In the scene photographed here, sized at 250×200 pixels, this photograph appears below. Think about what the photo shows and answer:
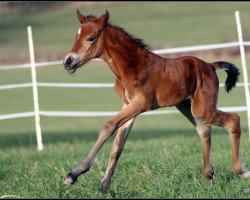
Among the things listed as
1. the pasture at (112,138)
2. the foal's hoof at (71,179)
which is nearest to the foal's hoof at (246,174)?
the pasture at (112,138)

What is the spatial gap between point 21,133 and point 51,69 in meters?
20.3

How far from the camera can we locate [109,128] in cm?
794

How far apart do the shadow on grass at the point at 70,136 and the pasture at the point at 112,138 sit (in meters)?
0.02

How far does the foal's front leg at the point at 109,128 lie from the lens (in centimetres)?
776

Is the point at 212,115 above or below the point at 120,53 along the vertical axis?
below

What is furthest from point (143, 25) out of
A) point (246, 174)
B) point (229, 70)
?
point (246, 174)

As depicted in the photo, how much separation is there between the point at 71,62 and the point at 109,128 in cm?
66


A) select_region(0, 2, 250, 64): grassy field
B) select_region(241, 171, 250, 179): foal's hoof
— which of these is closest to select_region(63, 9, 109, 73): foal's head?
select_region(241, 171, 250, 179): foal's hoof

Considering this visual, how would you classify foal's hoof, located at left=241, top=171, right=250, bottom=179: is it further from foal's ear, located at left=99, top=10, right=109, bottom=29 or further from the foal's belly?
foal's ear, located at left=99, top=10, right=109, bottom=29

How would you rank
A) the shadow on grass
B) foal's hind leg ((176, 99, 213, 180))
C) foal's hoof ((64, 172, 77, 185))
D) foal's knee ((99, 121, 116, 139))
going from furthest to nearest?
the shadow on grass < foal's hind leg ((176, 99, 213, 180)) < foal's knee ((99, 121, 116, 139)) < foal's hoof ((64, 172, 77, 185))

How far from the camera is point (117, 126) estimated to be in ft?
26.2

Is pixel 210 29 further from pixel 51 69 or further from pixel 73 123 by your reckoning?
pixel 73 123

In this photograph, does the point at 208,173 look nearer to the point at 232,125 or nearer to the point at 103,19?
the point at 232,125

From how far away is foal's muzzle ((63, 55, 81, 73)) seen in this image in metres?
8.01
